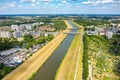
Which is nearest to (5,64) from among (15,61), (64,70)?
(15,61)

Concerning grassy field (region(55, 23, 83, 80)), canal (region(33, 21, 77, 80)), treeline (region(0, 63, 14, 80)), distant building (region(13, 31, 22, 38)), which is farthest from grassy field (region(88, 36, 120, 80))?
distant building (region(13, 31, 22, 38))

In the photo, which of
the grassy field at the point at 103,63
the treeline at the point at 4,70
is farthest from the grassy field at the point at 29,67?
the grassy field at the point at 103,63

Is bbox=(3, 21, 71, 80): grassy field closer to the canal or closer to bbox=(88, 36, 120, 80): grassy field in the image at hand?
the canal

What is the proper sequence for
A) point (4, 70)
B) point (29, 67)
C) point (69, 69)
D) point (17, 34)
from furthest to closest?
1. point (17, 34)
2. point (29, 67)
3. point (69, 69)
4. point (4, 70)

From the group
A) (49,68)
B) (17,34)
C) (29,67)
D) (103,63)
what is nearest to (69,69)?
(49,68)

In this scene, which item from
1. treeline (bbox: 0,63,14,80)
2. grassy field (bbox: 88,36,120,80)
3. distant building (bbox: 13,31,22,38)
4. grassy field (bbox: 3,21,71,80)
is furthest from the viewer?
distant building (bbox: 13,31,22,38)

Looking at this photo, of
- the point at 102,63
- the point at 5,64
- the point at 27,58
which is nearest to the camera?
the point at 5,64

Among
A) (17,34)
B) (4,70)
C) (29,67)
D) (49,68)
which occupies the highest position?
(4,70)

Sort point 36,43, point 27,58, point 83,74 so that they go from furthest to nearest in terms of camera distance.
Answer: point 36,43 → point 27,58 → point 83,74

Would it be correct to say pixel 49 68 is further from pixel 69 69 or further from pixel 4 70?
pixel 4 70

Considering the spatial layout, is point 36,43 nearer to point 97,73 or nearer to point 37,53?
point 37,53

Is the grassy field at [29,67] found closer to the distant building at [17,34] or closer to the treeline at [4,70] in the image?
the treeline at [4,70]
